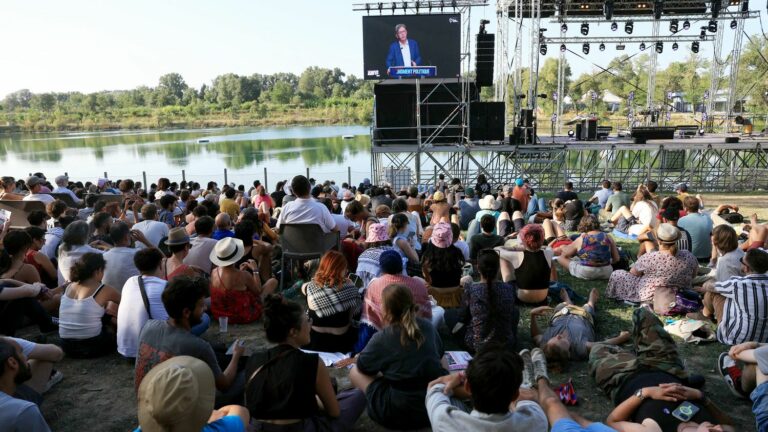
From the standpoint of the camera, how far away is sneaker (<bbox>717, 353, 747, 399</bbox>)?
3433 millimetres

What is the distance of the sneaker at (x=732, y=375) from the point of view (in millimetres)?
3433

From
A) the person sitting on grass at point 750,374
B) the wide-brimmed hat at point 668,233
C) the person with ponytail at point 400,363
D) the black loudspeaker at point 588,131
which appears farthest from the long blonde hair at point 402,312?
the black loudspeaker at point 588,131

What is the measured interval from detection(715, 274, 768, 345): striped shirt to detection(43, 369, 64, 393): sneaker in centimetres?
477

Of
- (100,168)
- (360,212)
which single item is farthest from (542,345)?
(100,168)

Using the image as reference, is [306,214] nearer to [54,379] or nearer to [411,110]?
[54,379]

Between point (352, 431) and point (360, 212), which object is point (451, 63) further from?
point (352, 431)

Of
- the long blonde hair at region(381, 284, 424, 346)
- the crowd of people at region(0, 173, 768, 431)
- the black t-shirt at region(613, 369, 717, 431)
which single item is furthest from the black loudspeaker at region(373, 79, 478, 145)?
the black t-shirt at region(613, 369, 717, 431)

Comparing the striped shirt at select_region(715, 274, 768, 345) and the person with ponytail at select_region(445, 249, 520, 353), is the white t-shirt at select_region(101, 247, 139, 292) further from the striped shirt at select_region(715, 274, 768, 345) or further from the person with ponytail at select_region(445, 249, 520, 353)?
the striped shirt at select_region(715, 274, 768, 345)

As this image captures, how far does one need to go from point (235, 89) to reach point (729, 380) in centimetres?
8619

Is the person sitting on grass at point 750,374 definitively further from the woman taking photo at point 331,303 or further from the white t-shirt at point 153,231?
the white t-shirt at point 153,231

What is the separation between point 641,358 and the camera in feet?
10.5

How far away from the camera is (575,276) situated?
6.28 metres

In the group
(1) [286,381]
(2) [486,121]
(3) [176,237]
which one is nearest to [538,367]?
(1) [286,381]

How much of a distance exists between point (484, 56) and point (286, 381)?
14.8m
